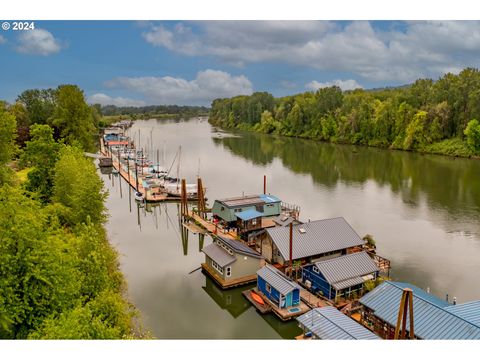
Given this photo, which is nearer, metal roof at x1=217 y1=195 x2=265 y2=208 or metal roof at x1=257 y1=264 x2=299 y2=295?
metal roof at x1=257 y1=264 x2=299 y2=295

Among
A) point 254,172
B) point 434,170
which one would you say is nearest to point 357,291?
point 254,172

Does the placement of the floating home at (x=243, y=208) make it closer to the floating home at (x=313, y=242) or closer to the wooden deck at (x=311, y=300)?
the floating home at (x=313, y=242)

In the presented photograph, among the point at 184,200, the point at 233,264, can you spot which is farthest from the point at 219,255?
the point at 184,200

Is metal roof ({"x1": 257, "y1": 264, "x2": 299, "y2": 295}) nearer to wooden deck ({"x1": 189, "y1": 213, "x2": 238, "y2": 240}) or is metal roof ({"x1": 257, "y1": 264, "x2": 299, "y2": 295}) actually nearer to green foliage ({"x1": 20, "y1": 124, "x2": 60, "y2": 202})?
wooden deck ({"x1": 189, "y1": 213, "x2": 238, "y2": 240})

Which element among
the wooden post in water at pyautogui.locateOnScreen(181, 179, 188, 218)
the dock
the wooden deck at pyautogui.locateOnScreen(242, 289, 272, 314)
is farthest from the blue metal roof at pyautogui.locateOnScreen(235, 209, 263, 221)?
the dock

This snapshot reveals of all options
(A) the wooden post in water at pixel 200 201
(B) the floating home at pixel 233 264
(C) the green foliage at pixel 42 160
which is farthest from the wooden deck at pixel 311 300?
(C) the green foliage at pixel 42 160
